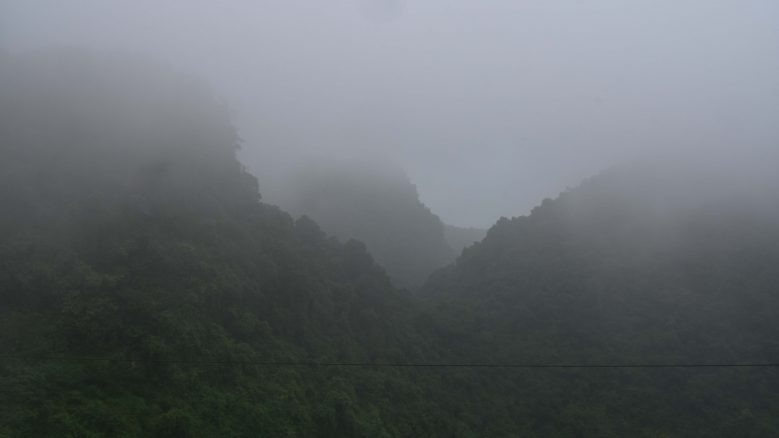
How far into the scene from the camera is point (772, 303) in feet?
100

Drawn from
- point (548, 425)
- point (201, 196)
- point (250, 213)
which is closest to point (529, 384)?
point (548, 425)

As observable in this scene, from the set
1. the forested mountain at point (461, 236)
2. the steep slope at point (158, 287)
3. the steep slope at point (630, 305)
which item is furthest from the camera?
the forested mountain at point (461, 236)

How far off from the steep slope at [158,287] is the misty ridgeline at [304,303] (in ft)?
0.26

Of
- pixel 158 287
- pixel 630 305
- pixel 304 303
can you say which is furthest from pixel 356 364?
pixel 630 305

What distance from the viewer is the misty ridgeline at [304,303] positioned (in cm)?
1769

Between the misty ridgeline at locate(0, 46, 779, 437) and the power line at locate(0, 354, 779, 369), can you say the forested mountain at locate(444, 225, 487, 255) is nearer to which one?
the misty ridgeline at locate(0, 46, 779, 437)

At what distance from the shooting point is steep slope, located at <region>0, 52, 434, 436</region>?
16500mm

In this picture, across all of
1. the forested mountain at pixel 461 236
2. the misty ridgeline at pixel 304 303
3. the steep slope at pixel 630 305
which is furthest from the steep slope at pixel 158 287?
the forested mountain at pixel 461 236

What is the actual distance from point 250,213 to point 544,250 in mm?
18931

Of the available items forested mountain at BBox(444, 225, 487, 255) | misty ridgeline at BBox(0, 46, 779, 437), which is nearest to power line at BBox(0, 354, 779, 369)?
misty ridgeline at BBox(0, 46, 779, 437)

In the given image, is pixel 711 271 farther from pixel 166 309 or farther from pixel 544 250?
pixel 166 309

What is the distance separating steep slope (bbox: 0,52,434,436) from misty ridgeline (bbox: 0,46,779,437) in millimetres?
78

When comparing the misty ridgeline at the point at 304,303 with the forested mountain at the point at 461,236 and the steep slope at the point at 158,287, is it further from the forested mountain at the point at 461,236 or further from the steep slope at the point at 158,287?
the forested mountain at the point at 461,236

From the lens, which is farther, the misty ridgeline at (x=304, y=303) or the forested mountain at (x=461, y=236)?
the forested mountain at (x=461, y=236)
